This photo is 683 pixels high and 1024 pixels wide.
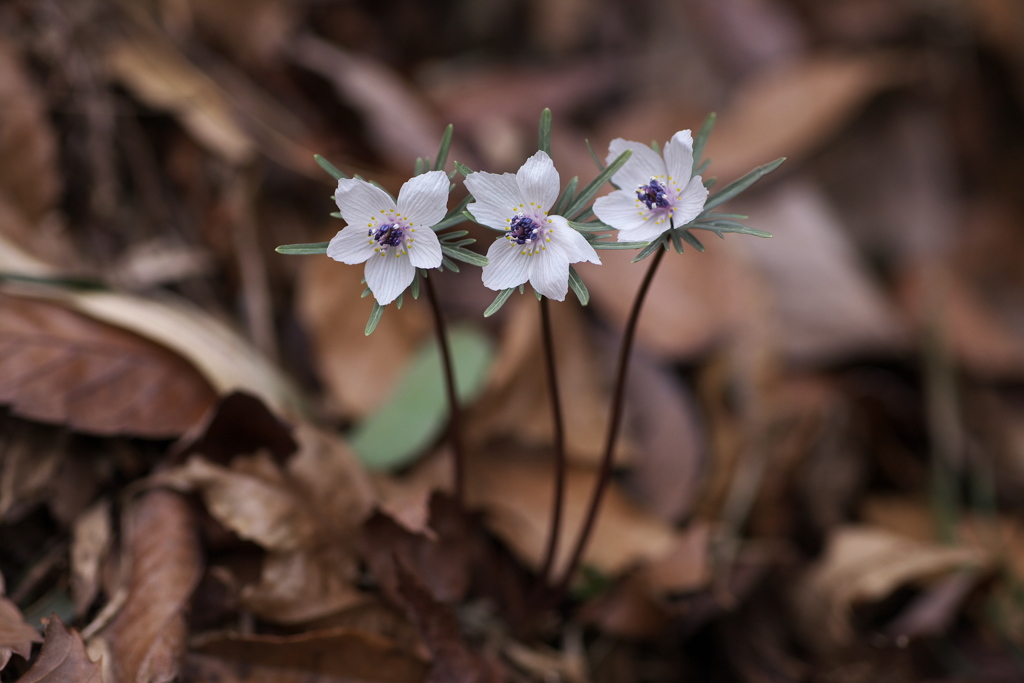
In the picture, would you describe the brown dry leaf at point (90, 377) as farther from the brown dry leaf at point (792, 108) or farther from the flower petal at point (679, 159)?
the brown dry leaf at point (792, 108)

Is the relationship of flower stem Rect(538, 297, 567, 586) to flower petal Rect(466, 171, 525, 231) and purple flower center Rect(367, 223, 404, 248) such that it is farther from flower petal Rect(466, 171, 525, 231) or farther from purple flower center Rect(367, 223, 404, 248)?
purple flower center Rect(367, 223, 404, 248)

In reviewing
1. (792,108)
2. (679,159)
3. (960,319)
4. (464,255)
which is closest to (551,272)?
(464,255)

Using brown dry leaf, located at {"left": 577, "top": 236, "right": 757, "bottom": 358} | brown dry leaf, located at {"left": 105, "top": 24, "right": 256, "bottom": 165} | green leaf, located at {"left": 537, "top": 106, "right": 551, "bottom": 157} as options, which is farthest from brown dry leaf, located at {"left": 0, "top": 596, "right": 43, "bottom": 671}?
brown dry leaf, located at {"left": 577, "top": 236, "right": 757, "bottom": 358}

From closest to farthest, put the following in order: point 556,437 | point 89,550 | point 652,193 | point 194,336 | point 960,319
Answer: point 652,193, point 556,437, point 89,550, point 194,336, point 960,319

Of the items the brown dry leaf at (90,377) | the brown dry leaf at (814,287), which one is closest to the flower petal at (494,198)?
the brown dry leaf at (90,377)

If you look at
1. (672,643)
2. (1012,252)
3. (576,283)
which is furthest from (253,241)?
(1012,252)

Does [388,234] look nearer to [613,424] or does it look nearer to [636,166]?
[636,166]

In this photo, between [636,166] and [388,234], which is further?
[636,166]

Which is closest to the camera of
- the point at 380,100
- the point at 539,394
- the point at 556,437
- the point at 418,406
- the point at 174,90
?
the point at 556,437
